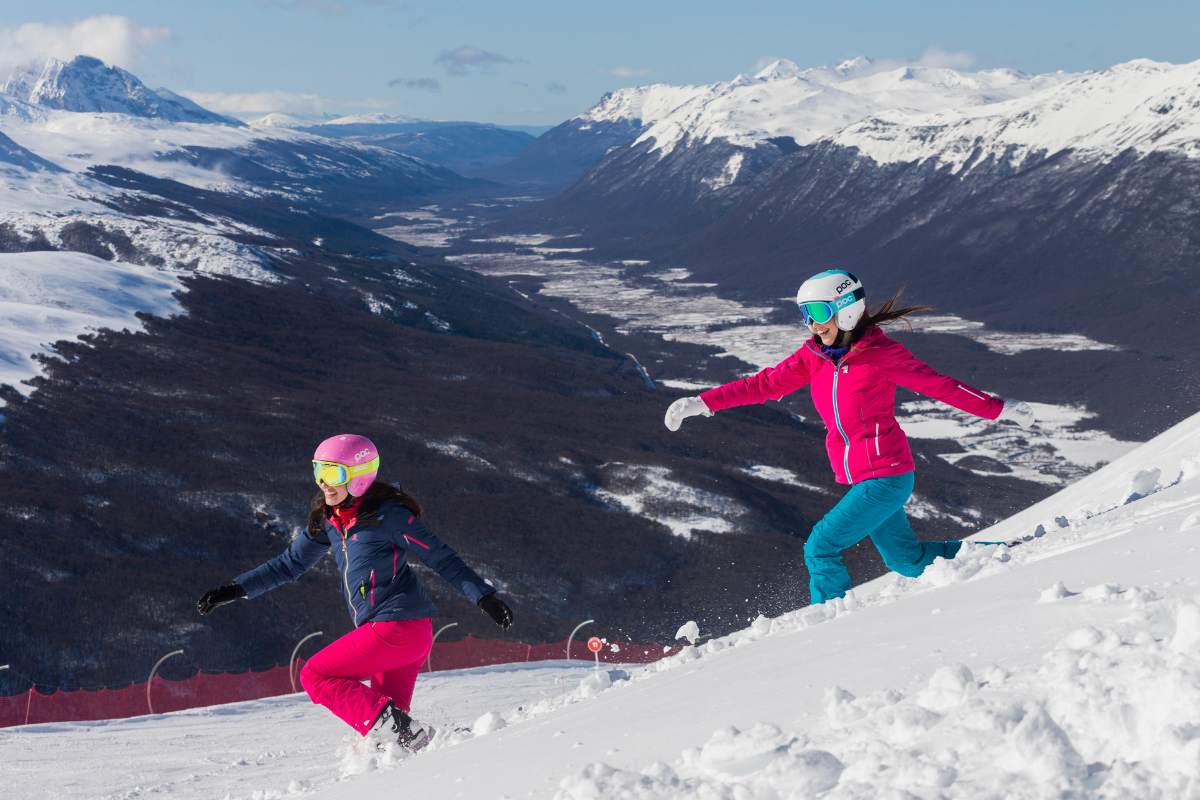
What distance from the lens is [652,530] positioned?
5538 centimetres

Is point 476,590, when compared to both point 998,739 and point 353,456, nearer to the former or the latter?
point 353,456

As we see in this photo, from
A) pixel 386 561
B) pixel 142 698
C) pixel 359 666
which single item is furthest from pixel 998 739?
pixel 142 698

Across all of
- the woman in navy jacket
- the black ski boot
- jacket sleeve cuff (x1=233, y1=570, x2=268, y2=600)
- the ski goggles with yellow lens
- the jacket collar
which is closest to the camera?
the ski goggles with yellow lens

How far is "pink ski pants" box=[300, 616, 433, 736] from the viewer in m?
6.97

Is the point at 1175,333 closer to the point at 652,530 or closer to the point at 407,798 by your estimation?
the point at 652,530

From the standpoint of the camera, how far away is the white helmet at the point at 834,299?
7082 millimetres

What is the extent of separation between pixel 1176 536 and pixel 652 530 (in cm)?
5000

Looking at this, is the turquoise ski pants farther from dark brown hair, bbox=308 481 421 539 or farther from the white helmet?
dark brown hair, bbox=308 481 421 539

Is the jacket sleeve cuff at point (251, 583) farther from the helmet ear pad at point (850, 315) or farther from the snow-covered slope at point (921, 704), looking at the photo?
the helmet ear pad at point (850, 315)

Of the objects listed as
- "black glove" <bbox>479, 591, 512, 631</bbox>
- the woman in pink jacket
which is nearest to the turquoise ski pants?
the woman in pink jacket

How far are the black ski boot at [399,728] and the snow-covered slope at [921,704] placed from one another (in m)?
0.16

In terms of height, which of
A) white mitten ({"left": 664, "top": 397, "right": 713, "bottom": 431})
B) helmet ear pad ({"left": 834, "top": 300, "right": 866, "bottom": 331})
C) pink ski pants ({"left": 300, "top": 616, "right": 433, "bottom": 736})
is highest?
helmet ear pad ({"left": 834, "top": 300, "right": 866, "bottom": 331})

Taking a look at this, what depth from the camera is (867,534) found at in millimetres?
7711

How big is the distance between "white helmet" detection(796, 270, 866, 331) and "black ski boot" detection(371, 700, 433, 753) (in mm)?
3668
